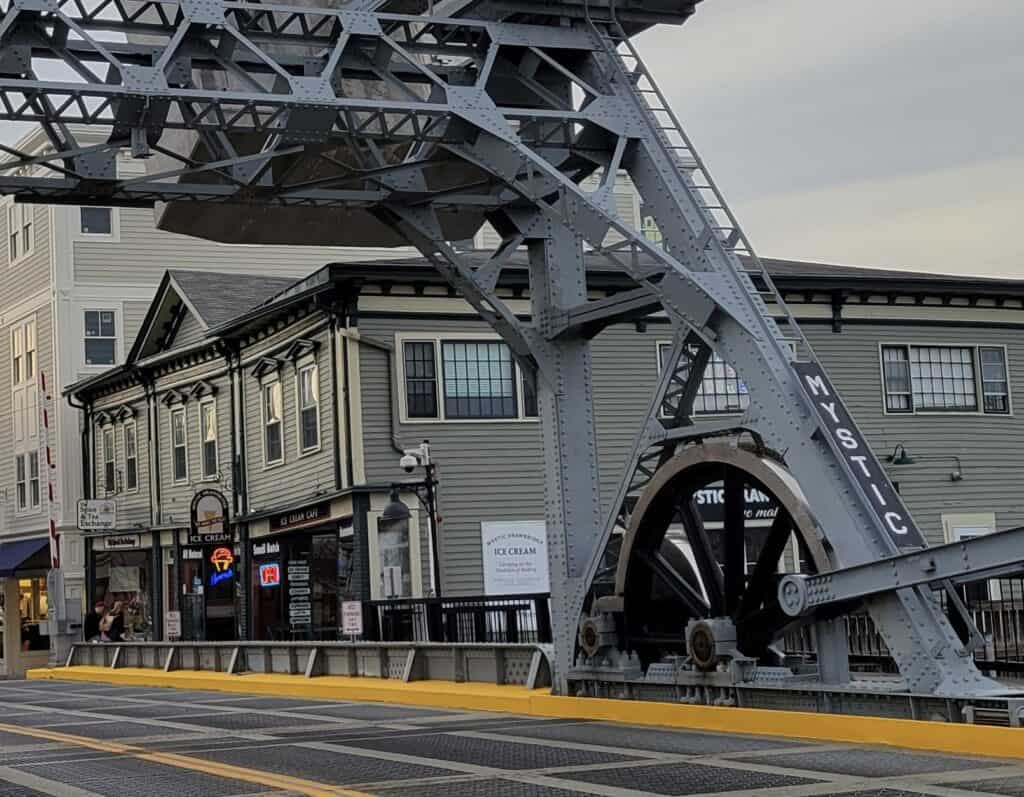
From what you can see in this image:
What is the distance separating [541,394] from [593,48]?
3714 mm

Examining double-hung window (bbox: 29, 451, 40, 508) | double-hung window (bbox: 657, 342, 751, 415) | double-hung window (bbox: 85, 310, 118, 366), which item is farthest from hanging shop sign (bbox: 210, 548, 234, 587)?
double-hung window (bbox: 29, 451, 40, 508)

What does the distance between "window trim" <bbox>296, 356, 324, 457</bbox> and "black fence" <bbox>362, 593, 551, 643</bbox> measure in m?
8.56

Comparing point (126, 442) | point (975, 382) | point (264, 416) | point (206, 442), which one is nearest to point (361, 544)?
point (264, 416)

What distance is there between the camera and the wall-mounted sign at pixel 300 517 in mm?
33562

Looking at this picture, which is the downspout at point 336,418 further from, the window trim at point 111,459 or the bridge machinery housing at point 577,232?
the window trim at point 111,459

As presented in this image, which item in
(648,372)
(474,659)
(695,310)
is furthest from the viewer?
(648,372)

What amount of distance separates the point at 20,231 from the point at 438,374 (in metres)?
21.4

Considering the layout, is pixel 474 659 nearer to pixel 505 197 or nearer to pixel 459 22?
pixel 505 197

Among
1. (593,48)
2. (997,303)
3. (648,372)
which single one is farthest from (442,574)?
(593,48)

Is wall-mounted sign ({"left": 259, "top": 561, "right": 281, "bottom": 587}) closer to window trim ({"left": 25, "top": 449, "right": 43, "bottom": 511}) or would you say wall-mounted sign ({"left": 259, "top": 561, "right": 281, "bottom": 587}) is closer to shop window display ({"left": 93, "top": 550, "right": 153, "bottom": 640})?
shop window display ({"left": 93, "top": 550, "right": 153, "bottom": 640})

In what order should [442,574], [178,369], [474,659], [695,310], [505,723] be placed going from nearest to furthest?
[695,310]
[505,723]
[474,659]
[442,574]
[178,369]

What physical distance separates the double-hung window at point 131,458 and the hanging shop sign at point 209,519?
7.72m

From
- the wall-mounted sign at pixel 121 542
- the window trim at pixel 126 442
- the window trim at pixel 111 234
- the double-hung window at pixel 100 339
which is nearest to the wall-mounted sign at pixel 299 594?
the wall-mounted sign at pixel 121 542

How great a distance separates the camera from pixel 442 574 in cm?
3241
